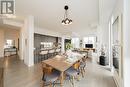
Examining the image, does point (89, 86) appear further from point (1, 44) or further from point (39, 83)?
point (1, 44)

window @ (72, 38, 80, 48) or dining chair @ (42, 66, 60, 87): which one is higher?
window @ (72, 38, 80, 48)

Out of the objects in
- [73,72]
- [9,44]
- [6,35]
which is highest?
[6,35]

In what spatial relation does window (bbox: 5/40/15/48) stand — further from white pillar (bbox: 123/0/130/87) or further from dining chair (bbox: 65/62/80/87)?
white pillar (bbox: 123/0/130/87)

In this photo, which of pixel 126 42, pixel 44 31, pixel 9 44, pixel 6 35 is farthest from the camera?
pixel 9 44

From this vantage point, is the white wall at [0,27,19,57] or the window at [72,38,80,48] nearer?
the white wall at [0,27,19,57]

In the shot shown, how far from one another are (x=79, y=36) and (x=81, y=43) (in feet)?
3.73

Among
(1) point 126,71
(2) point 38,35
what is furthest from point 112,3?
(2) point 38,35

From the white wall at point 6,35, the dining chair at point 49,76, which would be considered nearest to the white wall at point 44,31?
the white wall at point 6,35

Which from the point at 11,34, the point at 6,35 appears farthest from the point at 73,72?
the point at 11,34

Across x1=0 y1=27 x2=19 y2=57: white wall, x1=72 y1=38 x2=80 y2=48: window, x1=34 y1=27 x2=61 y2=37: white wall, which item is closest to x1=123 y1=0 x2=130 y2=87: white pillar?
x1=34 y1=27 x2=61 y2=37: white wall

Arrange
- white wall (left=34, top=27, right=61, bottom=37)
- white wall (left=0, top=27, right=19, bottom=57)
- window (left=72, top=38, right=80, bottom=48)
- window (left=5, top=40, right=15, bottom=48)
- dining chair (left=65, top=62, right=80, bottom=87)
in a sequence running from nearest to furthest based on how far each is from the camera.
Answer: dining chair (left=65, top=62, right=80, bottom=87), white wall (left=34, top=27, right=61, bottom=37), white wall (left=0, top=27, right=19, bottom=57), window (left=5, top=40, right=15, bottom=48), window (left=72, top=38, right=80, bottom=48)

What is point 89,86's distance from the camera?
367cm

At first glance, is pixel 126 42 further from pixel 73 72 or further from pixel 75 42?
pixel 75 42

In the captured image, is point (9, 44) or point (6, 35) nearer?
point (6, 35)
